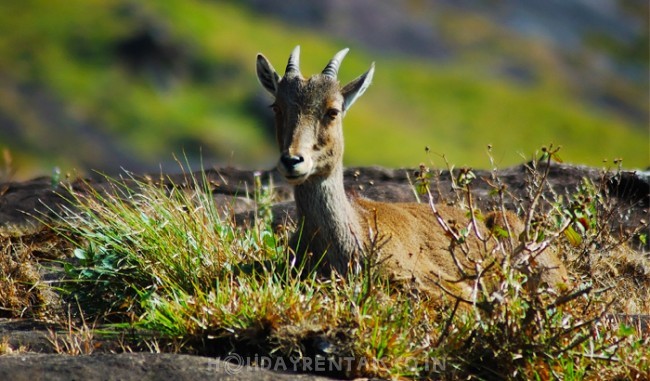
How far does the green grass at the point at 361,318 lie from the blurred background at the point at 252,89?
48.7 m

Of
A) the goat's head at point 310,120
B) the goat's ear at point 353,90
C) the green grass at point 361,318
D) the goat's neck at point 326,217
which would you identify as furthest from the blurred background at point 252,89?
the goat's neck at point 326,217

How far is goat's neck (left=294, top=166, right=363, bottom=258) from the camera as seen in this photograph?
955 centimetres

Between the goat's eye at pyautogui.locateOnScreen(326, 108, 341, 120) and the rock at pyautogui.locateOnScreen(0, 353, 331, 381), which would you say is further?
the goat's eye at pyautogui.locateOnScreen(326, 108, 341, 120)

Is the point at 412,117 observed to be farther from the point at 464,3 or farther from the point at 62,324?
the point at 62,324

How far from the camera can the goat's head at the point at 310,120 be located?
9148 millimetres

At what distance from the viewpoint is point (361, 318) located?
7.99 m

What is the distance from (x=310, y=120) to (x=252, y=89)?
79130mm

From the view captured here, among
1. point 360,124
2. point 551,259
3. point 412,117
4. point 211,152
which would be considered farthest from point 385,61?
point 551,259

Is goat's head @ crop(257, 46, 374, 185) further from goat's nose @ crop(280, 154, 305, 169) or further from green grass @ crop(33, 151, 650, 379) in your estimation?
green grass @ crop(33, 151, 650, 379)

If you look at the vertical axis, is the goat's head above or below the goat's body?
above

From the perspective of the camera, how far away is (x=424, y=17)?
461ft

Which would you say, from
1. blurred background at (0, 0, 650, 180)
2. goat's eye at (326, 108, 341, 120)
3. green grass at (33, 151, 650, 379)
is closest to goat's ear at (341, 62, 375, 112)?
goat's eye at (326, 108, 341, 120)

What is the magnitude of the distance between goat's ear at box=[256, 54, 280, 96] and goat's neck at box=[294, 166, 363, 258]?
118 cm

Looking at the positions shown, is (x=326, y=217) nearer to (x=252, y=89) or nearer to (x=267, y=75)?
(x=267, y=75)
